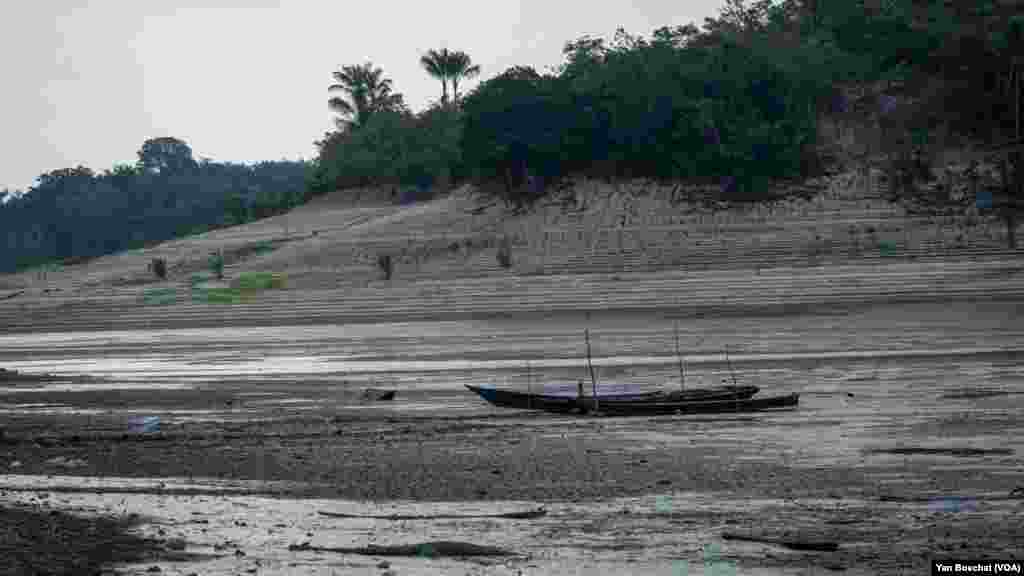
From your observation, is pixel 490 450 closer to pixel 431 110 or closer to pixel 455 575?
pixel 455 575

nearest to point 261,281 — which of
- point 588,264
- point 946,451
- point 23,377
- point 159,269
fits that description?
point 159,269

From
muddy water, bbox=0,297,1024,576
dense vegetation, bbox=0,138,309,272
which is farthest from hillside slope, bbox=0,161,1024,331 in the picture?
dense vegetation, bbox=0,138,309,272

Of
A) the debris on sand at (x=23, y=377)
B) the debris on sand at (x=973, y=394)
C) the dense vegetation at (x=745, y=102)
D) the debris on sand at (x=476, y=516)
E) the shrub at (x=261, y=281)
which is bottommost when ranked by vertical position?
the debris on sand at (x=973, y=394)

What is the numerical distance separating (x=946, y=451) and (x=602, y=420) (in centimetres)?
603

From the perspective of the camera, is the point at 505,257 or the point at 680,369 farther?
the point at 505,257

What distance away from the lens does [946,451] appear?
55.0ft

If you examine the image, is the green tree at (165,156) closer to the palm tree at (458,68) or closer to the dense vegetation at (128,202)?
the dense vegetation at (128,202)

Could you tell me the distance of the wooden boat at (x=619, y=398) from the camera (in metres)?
21.8

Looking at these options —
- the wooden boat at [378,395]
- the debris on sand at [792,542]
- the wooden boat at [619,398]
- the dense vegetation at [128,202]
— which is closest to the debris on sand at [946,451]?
the wooden boat at [619,398]

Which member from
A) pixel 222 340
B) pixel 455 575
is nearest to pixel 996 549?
pixel 455 575

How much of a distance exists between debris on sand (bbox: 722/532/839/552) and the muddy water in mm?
150

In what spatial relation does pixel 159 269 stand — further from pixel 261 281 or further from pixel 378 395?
pixel 378 395

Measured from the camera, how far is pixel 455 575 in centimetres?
1052

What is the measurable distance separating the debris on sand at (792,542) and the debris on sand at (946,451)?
558cm
